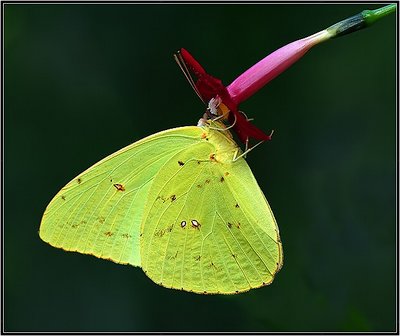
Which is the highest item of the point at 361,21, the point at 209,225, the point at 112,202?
the point at 361,21

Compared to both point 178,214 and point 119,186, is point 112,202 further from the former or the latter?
point 178,214

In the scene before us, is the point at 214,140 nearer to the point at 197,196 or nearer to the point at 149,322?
the point at 197,196

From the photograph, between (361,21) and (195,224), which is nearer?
→ (361,21)

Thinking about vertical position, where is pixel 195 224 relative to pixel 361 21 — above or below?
below

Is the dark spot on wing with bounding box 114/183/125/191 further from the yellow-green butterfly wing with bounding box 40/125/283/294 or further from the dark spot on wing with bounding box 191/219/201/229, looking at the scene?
the dark spot on wing with bounding box 191/219/201/229

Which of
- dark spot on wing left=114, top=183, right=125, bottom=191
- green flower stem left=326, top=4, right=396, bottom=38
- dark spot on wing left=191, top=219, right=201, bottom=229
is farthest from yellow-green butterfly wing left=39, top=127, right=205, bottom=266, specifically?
green flower stem left=326, top=4, right=396, bottom=38

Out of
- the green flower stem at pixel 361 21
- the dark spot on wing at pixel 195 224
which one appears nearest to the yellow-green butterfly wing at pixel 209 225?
the dark spot on wing at pixel 195 224

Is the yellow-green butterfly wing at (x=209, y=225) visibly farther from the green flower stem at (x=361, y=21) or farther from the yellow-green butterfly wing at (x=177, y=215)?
the green flower stem at (x=361, y=21)

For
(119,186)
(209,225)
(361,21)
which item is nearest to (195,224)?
(209,225)

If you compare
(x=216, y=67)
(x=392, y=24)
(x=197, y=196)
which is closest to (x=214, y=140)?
(x=197, y=196)
